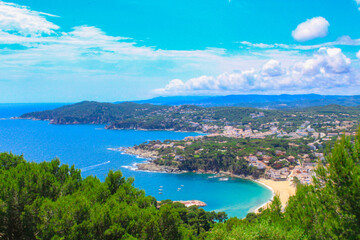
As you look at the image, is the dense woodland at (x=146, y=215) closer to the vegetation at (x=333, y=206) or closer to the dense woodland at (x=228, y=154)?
the vegetation at (x=333, y=206)

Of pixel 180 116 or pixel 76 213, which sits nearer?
pixel 76 213

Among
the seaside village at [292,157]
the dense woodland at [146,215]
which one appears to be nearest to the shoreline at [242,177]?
the seaside village at [292,157]

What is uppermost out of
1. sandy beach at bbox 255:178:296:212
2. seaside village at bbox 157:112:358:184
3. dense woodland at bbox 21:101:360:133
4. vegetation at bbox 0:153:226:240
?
vegetation at bbox 0:153:226:240

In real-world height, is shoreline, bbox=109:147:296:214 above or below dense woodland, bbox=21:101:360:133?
below

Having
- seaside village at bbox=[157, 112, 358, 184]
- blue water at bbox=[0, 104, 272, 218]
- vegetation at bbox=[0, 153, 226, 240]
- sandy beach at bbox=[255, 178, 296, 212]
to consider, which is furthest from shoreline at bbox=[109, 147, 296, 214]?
vegetation at bbox=[0, 153, 226, 240]

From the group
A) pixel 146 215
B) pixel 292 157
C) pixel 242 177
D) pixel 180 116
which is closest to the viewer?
pixel 146 215

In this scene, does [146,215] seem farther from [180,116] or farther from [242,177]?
[180,116]

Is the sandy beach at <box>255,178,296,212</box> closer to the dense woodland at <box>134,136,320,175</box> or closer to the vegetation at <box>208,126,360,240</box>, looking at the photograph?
the dense woodland at <box>134,136,320,175</box>

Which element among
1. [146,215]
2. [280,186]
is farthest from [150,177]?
[146,215]

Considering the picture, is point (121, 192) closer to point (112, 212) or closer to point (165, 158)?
point (112, 212)
